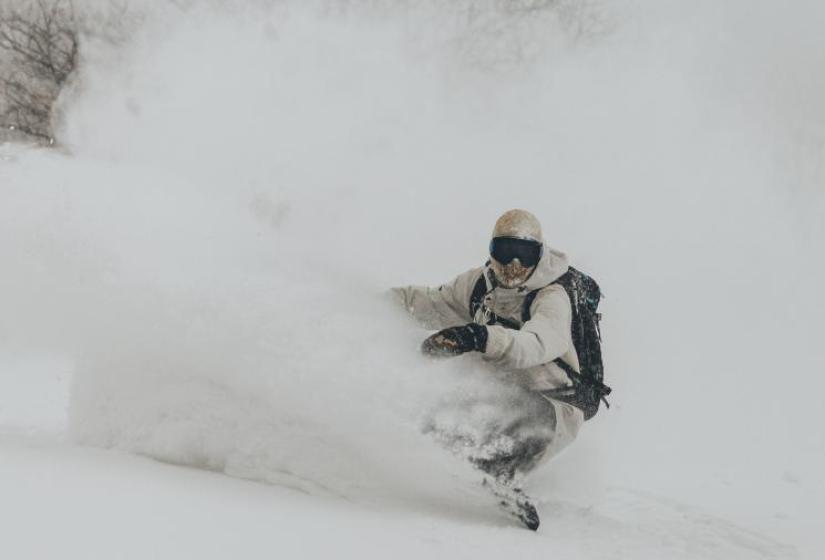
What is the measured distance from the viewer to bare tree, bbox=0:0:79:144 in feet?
64.3

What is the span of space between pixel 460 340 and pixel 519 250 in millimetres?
673

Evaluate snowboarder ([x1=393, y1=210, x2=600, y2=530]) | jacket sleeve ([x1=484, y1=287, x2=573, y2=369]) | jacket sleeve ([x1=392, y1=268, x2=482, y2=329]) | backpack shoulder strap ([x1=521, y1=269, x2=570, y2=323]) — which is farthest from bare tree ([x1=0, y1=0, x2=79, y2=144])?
jacket sleeve ([x1=484, y1=287, x2=573, y2=369])

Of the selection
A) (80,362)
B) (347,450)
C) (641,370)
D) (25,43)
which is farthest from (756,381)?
(25,43)

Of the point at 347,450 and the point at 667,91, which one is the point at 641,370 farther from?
the point at 667,91

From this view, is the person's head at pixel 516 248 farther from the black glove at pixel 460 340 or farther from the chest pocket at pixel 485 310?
the black glove at pixel 460 340

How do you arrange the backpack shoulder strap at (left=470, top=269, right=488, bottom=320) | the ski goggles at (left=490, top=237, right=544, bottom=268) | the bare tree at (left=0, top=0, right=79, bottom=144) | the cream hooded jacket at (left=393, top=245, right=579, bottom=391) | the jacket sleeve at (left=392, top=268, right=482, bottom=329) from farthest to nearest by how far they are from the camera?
the bare tree at (left=0, top=0, right=79, bottom=144), the jacket sleeve at (left=392, top=268, right=482, bottom=329), the backpack shoulder strap at (left=470, top=269, right=488, bottom=320), the ski goggles at (left=490, top=237, right=544, bottom=268), the cream hooded jacket at (left=393, top=245, right=579, bottom=391)

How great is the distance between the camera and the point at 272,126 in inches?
604

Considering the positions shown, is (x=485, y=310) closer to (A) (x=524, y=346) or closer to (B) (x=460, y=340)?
(A) (x=524, y=346)

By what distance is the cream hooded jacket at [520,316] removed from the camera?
346 cm

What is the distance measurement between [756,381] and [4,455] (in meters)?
6.93

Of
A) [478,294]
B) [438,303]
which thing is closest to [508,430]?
[478,294]

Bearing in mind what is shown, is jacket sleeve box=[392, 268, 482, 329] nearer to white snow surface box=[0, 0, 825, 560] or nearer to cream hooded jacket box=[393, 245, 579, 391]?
cream hooded jacket box=[393, 245, 579, 391]

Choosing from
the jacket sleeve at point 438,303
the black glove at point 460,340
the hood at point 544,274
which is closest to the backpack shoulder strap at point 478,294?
the jacket sleeve at point 438,303

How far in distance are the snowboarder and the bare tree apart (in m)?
18.0
